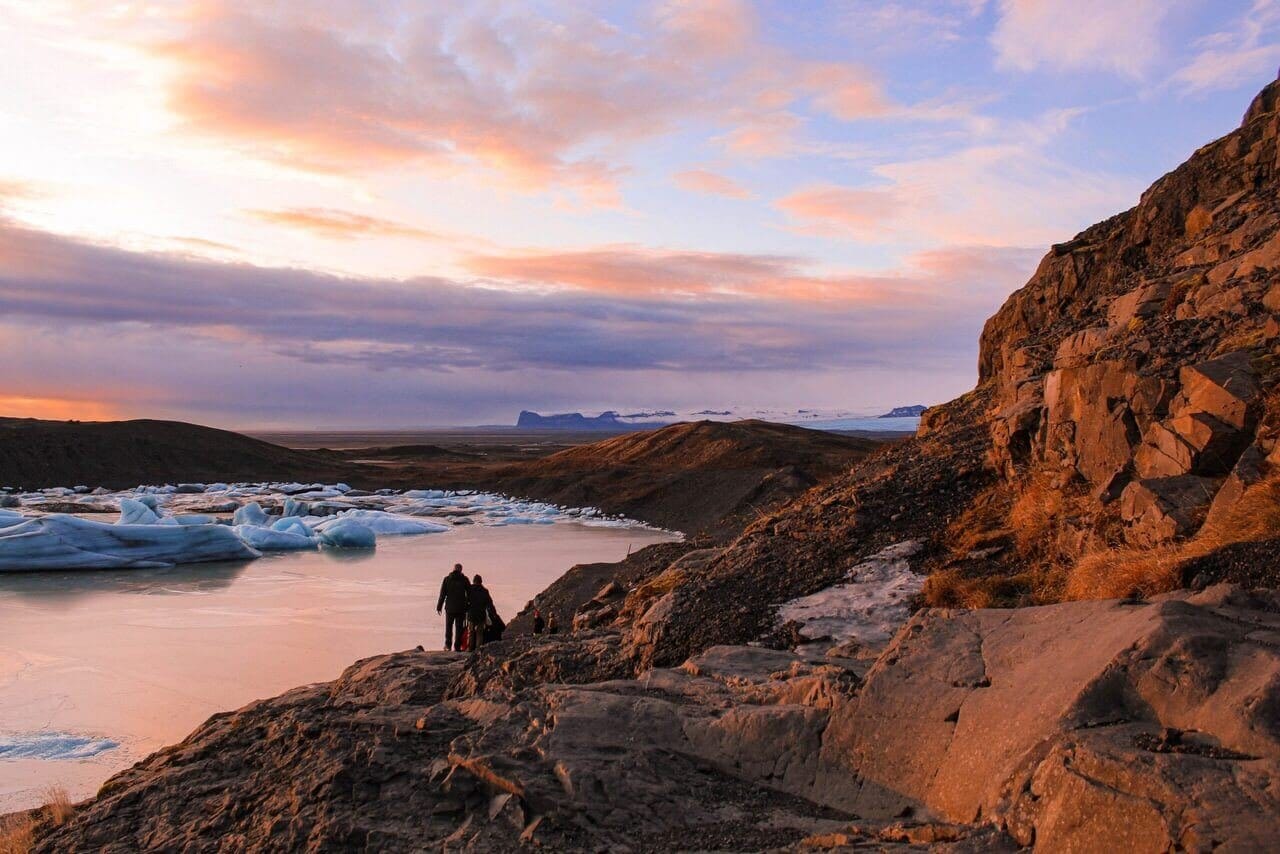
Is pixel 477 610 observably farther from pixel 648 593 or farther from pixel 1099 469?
pixel 1099 469

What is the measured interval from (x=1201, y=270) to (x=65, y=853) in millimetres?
12408

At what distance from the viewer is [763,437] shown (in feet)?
182

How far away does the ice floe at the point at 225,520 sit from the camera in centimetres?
2750

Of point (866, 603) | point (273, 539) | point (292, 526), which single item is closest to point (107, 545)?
point (273, 539)

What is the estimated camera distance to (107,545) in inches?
1100

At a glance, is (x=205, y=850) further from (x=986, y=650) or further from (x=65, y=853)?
(x=986, y=650)

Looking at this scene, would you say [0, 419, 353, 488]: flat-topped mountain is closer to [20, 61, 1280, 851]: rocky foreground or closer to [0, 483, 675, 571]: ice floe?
[0, 483, 675, 571]: ice floe

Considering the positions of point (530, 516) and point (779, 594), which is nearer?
point (779, 594)

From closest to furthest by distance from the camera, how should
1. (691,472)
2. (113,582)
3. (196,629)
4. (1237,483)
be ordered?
(1237,483), (196,629), (113,582), (691,472)

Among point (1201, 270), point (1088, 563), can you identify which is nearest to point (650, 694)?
point (1088, 563)

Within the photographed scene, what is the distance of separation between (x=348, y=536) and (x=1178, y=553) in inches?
1136

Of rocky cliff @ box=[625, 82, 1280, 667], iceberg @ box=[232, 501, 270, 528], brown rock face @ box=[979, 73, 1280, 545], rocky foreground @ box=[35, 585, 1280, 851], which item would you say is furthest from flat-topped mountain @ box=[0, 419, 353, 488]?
rocky foreground @ box=[35, 585, 1280, 851]

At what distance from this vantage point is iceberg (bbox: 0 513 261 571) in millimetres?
26781

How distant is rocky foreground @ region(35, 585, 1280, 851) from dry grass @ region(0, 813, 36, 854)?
0.14 metres
